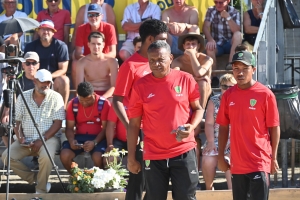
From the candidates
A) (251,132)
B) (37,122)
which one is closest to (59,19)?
(37,122)

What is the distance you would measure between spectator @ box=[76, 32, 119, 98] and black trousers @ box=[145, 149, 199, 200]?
427 cm

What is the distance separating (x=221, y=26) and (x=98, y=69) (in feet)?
7.82

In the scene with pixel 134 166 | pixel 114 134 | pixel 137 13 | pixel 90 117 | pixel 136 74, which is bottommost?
pixel 114 134

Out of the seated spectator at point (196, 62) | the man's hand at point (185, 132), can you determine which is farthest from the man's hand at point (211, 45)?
the man's hand at point (185, 132)

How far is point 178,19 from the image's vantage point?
1152 cm

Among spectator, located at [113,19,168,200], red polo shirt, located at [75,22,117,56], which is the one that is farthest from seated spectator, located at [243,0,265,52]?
spectator, located at [113,19,168,200]

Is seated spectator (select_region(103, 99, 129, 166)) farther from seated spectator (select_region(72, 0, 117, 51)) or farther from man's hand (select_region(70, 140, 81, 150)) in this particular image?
seated spectator (select_region(72, 0, 117, 51))

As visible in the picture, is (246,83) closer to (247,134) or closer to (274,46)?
(247,134)

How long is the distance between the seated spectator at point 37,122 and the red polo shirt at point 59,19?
97.3 inches

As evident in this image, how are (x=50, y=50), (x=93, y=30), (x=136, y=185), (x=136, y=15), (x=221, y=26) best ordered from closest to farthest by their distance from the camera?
(x=136, y=185), (x=50, y=50), (x=93, y=30), (x=221, y=26), (x=136, y=15)

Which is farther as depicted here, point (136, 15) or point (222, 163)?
point (136, 15)

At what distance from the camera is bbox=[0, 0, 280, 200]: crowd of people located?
6172 mm

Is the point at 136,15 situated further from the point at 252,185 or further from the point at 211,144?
the point at 252,185

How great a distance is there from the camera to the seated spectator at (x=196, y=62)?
374 inches
